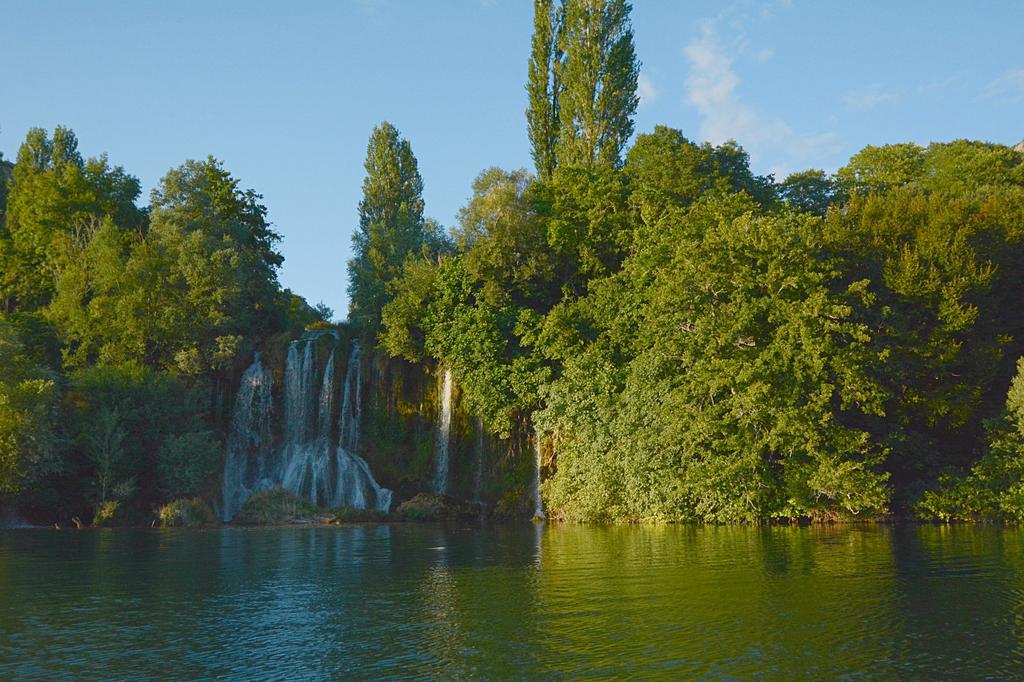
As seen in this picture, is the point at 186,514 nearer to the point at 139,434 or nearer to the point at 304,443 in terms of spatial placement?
the point at 139,434

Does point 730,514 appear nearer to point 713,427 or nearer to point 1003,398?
point 713,427

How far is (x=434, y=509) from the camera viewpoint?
55500mm

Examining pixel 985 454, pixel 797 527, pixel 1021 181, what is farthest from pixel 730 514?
pixel 1021 181

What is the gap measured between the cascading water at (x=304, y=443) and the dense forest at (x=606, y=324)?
4.44 feet

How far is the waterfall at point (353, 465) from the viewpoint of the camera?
57438 millimetres

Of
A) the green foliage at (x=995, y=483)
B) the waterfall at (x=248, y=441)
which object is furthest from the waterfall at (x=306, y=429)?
the green foliage at (x=995, y=483)

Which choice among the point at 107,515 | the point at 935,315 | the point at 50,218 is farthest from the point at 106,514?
the point at 935,315

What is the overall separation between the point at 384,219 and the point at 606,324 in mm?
46154

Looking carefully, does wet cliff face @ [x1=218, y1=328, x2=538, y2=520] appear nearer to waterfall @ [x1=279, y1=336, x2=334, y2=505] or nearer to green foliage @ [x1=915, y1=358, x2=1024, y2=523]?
waterfall @ [x1=279, y1=336, x2=334, y2=505]

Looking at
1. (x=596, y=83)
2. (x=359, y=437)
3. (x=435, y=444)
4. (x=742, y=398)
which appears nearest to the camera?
(x=742, y=398)

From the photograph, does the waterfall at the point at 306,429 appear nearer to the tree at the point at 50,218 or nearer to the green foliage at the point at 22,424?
the green foliage at the point at 22,424

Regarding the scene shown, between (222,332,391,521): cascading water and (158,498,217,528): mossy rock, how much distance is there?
2873 millimetres

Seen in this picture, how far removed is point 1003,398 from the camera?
47281 mm

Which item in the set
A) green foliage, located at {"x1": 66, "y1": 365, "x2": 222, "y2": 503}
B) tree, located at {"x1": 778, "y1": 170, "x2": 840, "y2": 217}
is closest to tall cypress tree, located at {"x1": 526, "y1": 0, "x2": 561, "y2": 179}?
tree, located at {"x1": 778, "y1": 170, "x2": 840, "y2": 217}
